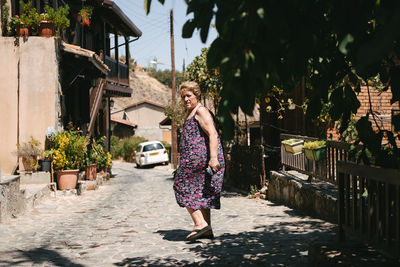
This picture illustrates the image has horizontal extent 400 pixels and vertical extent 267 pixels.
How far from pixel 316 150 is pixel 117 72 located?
563 inches

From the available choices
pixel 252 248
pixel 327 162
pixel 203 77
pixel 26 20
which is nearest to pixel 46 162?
pixel 26 20

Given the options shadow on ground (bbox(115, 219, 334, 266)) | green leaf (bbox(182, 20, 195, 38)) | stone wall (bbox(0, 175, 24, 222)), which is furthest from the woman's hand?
stone wall (bbox(0, 175, 24, 222))

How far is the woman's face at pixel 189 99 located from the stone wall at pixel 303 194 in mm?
2335

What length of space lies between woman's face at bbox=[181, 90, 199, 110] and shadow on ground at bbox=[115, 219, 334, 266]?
5.06ft

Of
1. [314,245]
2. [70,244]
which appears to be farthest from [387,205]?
[70,244]

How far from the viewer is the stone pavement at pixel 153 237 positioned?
4.35m

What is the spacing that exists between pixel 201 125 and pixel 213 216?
2567 millimetres

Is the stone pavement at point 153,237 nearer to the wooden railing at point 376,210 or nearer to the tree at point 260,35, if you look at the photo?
the wooden railing at point 376,210

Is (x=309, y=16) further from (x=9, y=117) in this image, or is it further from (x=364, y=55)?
(x=9, y=117)

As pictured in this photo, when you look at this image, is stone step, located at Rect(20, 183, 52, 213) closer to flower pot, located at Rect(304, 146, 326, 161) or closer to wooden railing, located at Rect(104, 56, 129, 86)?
flower pot, located at Rect(304, 146, 326, 161)

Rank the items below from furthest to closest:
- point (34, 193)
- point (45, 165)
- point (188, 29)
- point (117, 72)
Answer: point (117, 72) < point (45, 165) < point (34, 193) < point (188, 29)

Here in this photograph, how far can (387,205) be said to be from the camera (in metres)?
3.10

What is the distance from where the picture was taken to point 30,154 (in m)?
A: 10.2

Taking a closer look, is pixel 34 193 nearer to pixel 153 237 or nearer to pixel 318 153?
pixel 153 237
